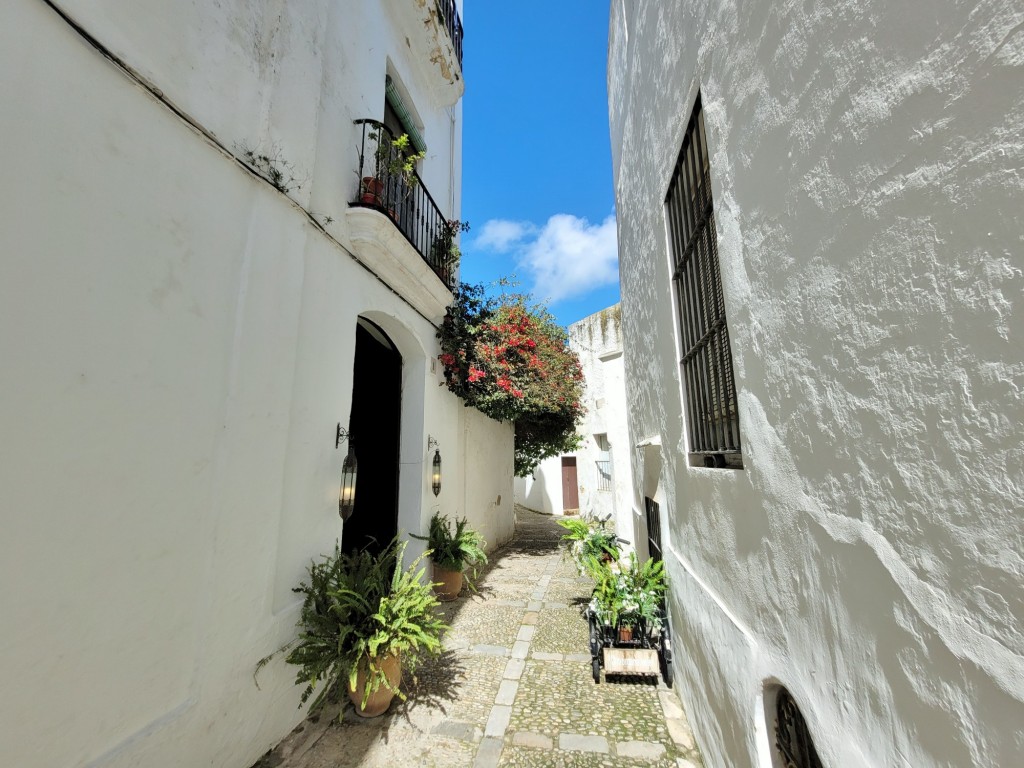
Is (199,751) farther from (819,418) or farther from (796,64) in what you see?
(796,64)

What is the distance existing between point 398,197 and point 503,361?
9.30 ft

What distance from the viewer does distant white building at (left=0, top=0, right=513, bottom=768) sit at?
1.83m

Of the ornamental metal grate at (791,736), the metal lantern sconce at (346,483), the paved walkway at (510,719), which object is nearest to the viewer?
the ornamental metal grate at (791,736)

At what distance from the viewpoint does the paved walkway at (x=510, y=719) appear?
9.23 feet

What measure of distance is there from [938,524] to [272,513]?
3353mm

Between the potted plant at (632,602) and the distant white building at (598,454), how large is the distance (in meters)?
1.52

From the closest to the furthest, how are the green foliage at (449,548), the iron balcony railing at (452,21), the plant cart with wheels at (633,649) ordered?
the plant cart with wheels at (633,649), the green foliage at (449,548), the iron balcony railing at (452,21)

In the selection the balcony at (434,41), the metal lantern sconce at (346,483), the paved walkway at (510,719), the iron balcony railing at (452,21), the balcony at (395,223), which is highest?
the iron balcony railing at (452,21)

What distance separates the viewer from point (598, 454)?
40.3 ft

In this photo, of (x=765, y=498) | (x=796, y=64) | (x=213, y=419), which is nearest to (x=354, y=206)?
(x=213, y=419)

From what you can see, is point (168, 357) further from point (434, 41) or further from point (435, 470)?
point (434, 41)

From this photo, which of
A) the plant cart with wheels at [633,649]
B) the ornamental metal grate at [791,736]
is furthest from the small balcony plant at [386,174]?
the ornamental metal grate at [791,736]

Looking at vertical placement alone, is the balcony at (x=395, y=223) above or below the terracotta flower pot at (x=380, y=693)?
above

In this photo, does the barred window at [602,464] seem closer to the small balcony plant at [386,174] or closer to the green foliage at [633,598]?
the green foliage at [633,598]
